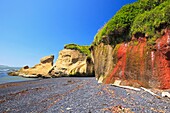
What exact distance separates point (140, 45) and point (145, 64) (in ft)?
5.08

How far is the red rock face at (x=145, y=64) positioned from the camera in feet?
32.4

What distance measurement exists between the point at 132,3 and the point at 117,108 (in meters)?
11.3

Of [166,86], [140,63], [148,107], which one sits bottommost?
[148,107]

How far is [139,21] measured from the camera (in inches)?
484

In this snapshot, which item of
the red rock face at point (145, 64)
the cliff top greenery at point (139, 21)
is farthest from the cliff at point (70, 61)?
the red rock face at point (145, 64)

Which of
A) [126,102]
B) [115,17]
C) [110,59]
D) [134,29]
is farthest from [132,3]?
Result: [126,102]

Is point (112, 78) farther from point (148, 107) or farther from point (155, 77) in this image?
point (148, 107)

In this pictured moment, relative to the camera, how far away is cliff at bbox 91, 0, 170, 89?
10055mm

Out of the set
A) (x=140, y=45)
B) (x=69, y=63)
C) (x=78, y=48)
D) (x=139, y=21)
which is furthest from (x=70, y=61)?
(x=140, y=45)

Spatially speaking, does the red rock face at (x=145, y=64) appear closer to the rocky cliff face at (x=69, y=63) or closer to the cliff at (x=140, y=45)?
the cliff at (x=140, y=45)

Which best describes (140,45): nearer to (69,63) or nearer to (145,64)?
(145,64)

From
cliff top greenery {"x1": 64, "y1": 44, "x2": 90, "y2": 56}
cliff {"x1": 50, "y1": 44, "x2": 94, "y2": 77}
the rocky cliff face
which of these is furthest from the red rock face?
cliff top greenery {"x1": 64, "y1": 44, "x2": 90, "y2": 56}

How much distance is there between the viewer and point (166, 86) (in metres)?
9.62

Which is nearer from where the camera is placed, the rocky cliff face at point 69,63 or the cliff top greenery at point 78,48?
the rocky cliff face at point 69,63
